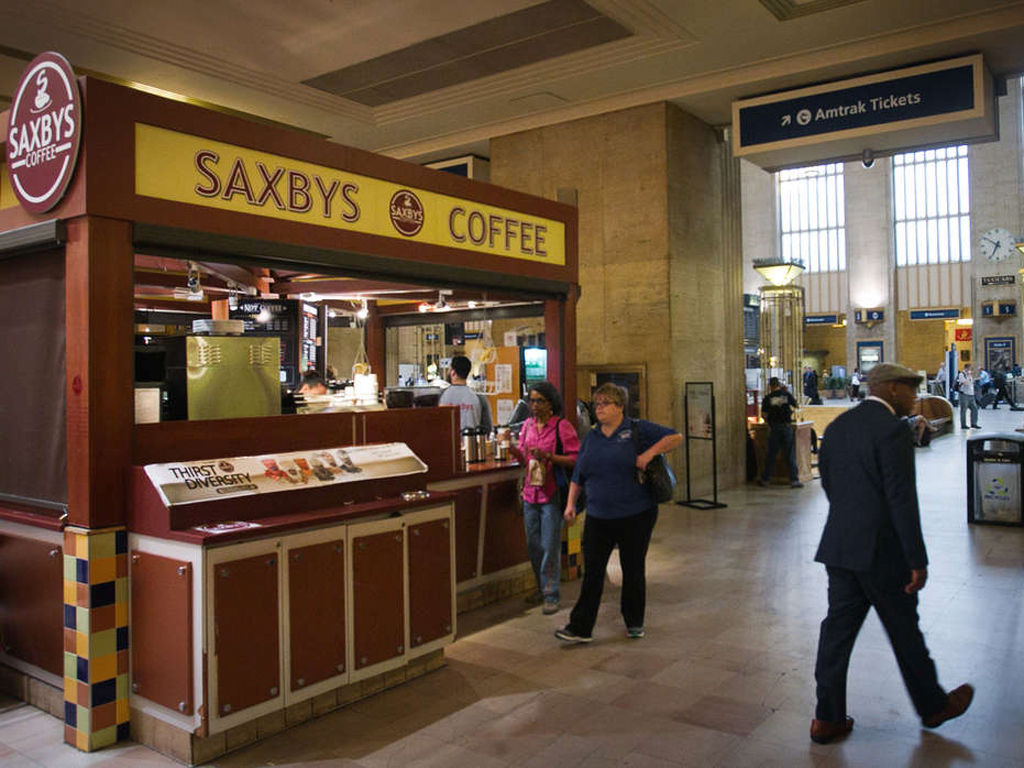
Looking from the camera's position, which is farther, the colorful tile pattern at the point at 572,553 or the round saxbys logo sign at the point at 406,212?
the colorful tile pattern at the point at 572,553

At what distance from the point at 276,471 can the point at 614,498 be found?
1916 mm

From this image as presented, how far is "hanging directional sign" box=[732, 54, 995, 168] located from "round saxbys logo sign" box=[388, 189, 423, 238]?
19.9ft

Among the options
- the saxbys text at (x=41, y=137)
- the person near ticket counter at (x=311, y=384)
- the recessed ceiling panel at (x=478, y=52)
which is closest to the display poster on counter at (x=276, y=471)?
the saxbys text at (x=41, y=137)

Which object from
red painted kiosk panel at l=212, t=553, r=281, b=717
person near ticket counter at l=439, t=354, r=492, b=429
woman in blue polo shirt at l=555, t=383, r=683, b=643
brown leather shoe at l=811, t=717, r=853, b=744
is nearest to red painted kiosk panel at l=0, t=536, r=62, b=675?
red painted kiosk panel at l=212, t=553, r=281, b=717

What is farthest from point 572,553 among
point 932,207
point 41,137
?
point 932,207

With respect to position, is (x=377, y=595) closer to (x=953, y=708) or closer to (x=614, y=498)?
(x=614, y=498)

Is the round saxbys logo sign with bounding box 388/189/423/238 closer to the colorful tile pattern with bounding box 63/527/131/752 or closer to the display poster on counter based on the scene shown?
the display poster on counter

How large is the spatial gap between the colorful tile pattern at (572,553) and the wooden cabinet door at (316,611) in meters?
2.72

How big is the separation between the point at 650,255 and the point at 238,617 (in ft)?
26.2

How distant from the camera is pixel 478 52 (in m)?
9.17

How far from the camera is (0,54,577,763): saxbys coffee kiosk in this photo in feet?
11.5

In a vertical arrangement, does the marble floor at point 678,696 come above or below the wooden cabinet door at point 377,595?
below

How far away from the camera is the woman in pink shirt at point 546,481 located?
5.41 metres

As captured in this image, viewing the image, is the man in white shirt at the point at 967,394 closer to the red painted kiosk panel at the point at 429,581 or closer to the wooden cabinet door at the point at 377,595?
the red painted kiosk panel at the point at 429,581
